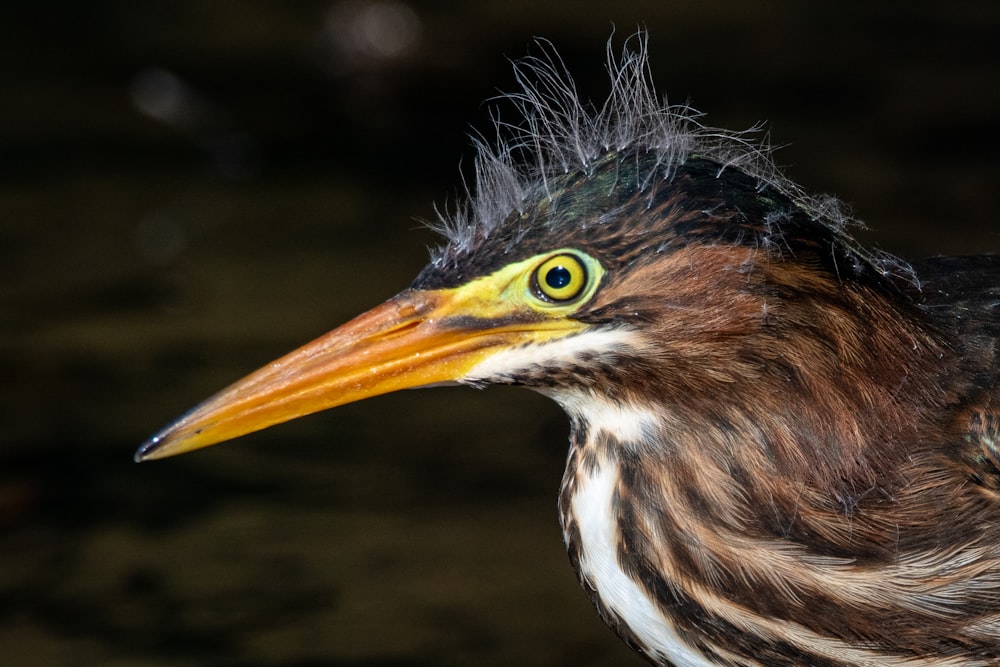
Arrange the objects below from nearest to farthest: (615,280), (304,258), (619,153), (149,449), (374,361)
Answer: (615,280) < (619,153) < (374,361) < (149,449) < (304,258)

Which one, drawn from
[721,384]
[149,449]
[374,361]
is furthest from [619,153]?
[149,449]

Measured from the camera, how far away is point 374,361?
12.9 ft

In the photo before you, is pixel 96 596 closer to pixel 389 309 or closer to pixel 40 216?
pixel 389 309

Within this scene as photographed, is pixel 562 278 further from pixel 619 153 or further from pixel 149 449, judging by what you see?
pixel 149 449

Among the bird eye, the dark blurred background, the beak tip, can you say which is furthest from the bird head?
the dark blurred background

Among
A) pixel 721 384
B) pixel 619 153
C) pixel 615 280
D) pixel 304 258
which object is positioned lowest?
pixel 721 384

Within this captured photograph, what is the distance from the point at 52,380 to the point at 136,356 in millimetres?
423

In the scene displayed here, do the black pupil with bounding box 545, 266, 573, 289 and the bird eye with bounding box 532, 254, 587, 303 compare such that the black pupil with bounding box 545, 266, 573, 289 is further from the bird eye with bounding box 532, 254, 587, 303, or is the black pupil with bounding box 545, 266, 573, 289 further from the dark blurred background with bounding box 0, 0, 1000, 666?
the dark blurred background with bounding box 0, 0, 1000, 666

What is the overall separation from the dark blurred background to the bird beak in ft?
5.61

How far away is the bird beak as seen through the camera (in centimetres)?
377

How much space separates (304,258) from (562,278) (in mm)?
4865

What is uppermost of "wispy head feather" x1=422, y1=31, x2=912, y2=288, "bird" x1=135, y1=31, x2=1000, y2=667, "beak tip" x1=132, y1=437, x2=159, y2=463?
"wispy head feather" x1=422, y1=31, x2=912, y2=288

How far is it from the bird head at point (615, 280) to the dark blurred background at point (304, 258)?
2000 mm

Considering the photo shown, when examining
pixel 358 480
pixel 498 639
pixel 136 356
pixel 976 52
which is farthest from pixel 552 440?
pixel 976 52
